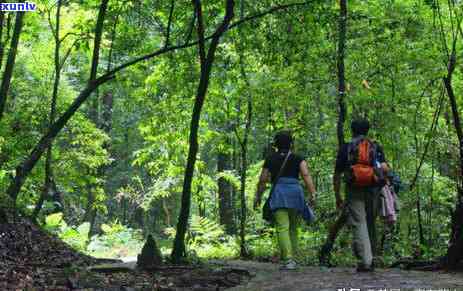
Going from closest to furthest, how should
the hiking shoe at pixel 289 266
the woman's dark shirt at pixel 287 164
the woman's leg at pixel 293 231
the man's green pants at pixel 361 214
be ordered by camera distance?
the man's green pants at pixel 361 214 < the hiking shoe at pixel 289 266 < the woman's dark shirt at pixel 287 164 < the woman's leg at pixel 293 231

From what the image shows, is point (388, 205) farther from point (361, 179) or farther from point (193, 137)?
point (193, 137)

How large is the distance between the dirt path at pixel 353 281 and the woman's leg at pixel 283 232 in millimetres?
597

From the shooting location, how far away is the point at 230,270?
26.4ft

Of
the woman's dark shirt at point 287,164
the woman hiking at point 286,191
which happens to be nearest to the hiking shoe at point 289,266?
the woman hiking at point 286,191

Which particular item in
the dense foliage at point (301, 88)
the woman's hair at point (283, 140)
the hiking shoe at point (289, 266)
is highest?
the dense foliage at point (301, 88)

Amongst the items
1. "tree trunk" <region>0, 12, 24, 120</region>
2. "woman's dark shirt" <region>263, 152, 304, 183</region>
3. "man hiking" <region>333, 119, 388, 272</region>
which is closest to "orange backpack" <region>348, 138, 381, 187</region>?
"man hiking" <region>333, 119, 388, 272</region>

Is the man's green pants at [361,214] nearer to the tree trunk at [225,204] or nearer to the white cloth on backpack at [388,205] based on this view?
the white cloth on backpack at [388,205]

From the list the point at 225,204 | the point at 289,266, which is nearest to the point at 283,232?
the point at 289,266

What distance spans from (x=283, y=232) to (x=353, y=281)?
230 cm

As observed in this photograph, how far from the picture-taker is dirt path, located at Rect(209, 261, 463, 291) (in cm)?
595

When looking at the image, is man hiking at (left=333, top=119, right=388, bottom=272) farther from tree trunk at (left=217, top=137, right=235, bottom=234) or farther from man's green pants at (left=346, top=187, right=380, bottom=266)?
tree trunk at (left=217, top=137, right=235, bottom=234)

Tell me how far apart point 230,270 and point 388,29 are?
6.57 m

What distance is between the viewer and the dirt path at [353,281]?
595 centimetres

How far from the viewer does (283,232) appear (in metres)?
8.74
